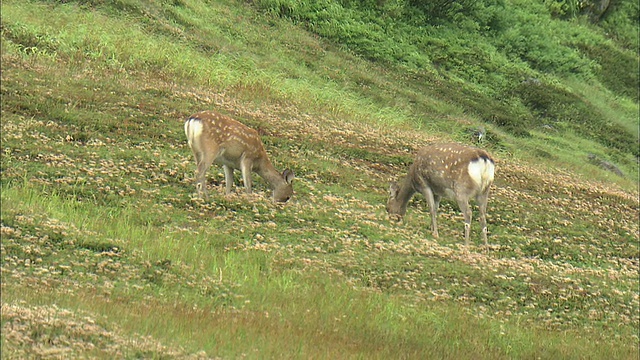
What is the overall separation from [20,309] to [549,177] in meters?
25.5

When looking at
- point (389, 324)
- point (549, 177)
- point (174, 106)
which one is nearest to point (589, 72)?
point (549, 177)

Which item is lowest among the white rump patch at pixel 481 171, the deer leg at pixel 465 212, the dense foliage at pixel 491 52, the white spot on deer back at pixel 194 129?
the dense foliage at pixel 491 52

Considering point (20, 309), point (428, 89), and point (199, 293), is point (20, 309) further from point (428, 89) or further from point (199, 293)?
point (428, 89)

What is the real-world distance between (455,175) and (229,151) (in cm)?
507

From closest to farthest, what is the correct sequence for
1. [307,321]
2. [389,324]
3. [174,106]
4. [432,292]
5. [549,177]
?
[307,321] → [389,324] → [432,292] → [174,106] → [549,177]

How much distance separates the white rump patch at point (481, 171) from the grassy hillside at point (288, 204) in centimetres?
147

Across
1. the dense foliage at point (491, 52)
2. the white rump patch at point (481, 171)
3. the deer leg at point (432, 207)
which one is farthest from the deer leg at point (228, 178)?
the dense foliage at point (491, 52)

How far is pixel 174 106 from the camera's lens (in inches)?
1089

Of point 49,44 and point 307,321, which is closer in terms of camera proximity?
point 307,321

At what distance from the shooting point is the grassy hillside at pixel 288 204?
13.3 meters

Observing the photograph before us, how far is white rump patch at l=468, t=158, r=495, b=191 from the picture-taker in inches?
862

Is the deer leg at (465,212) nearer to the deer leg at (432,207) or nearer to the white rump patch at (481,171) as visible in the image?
the white rump patch at (481,171)

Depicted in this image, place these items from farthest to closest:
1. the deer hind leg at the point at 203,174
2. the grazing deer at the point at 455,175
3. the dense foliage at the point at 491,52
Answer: the dense foliage at the point at 491,52 → the grazing deer at the point at 455,175 → the deer hind leg at the point at 203,174

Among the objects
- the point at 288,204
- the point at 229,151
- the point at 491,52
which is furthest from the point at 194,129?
the point at 491,52
